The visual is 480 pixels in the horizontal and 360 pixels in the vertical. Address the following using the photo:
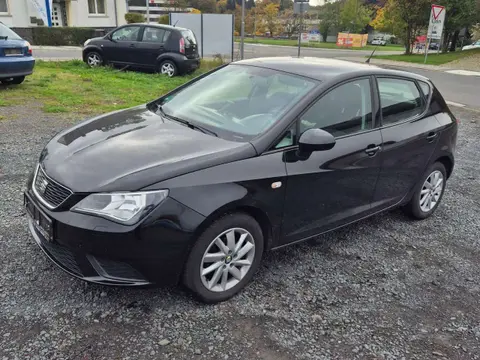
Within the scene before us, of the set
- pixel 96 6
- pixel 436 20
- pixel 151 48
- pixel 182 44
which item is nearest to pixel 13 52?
pixel 151 48

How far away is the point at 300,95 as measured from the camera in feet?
11.1

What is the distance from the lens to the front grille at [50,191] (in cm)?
270

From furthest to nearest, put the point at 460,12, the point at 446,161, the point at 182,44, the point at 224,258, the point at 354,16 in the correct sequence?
the point at 354,16 → the point at 460,12 → the point at 182,44 → the point at 446,161 → the point at 224,258

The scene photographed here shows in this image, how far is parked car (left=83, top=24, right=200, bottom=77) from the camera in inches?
529

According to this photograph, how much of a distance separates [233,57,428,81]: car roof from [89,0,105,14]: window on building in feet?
106

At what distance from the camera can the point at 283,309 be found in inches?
119

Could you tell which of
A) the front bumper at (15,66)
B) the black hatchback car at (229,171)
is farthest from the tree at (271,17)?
the black hatchback car at (229,171)

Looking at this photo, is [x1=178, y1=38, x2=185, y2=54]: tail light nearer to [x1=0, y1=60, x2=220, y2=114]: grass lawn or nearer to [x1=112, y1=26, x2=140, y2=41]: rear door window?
[x1=0, y1=60, x2=220, y2=114]: grass lawn

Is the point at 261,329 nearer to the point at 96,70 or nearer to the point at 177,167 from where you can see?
the point at 177,167

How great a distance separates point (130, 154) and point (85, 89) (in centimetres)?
823

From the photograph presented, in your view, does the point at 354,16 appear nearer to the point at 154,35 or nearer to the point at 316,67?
the point at 154,35

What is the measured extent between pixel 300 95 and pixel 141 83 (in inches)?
358

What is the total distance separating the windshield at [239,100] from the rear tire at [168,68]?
9.86 meters

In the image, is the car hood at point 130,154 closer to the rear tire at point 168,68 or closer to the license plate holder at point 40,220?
the license plate holder at point 40,220
